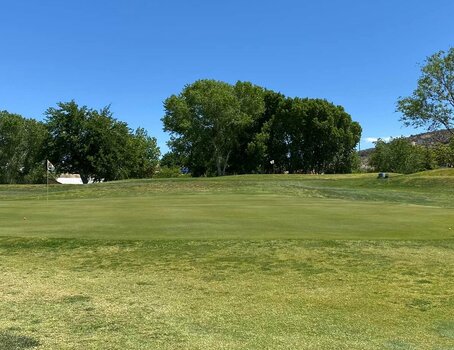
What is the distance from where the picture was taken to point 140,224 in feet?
43.9

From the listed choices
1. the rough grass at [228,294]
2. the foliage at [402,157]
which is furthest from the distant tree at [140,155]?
the rough grass at [228,294]

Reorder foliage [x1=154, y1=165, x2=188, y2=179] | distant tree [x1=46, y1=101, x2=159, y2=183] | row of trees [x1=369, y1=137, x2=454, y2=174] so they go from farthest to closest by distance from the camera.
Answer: foliage [x1=154, y1=165, x2=188, y2=179] < row of trees [x1=369, y1=137, x2=454, y2=174] < distant tree [x1=46, y1=101, x2=159, y2=183]

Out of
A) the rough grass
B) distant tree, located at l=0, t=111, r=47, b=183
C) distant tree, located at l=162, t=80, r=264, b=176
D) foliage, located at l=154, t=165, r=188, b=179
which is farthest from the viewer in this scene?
foliage, located at l=154, t=165, r=188, b=179

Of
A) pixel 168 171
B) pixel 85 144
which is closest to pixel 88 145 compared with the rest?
pixel 85 144

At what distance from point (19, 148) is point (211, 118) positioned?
116 ft

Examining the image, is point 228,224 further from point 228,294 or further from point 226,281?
point 228,294

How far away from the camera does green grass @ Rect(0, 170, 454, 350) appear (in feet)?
17.7

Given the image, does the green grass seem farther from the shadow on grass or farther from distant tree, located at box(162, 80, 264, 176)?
distant tree, located at box(162, 80, 264, 176)

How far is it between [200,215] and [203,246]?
4973 millimetres

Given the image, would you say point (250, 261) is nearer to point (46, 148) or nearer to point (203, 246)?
point (203, 246)

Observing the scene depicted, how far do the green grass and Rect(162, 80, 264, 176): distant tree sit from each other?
55.3 meters

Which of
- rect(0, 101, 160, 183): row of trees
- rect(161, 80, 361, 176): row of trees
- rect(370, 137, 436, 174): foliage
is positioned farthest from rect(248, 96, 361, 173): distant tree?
rect(0, 101, 160, 183): row of trees

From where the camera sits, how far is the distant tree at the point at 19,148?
262 feet

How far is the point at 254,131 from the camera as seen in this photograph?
8025 cm
